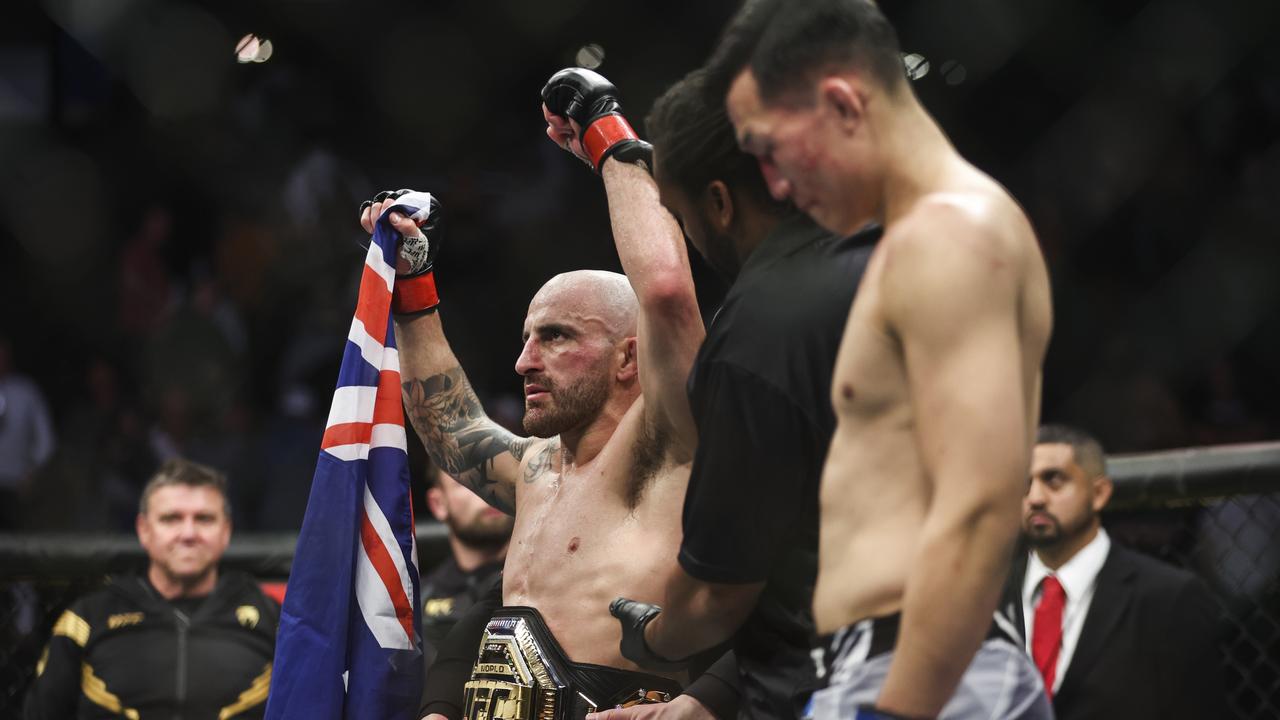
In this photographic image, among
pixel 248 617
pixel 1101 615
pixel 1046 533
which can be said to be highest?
pixel 248 617

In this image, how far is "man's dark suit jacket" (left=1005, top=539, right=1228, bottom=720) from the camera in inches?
117

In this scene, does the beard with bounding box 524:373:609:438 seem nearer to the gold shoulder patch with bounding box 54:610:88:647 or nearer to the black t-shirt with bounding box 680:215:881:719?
the black t-shirt with bounding box 680:215:881:719

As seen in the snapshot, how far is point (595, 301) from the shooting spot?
7.63 ft

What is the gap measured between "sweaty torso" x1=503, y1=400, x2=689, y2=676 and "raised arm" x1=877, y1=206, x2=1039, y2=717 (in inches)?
35.8

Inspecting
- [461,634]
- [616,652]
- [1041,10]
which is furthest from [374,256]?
[1041,10]

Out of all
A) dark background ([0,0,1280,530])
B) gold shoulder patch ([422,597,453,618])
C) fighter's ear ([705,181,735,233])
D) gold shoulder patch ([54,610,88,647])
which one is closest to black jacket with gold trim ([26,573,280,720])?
gold shoulder patch ([54,610,88,647])

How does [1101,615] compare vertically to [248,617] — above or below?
below

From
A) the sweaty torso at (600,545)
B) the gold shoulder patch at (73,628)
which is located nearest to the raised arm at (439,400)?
the sweaty torso at (600,545)

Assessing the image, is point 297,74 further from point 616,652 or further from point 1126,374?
point 616,652

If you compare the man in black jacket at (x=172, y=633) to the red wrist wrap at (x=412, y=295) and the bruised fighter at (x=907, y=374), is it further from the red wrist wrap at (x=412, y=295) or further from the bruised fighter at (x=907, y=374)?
the bruised fighter at (x=907, y=374)

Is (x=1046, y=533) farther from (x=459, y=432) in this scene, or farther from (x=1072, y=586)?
(x=459, y=432)

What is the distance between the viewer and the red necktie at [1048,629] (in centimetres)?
310

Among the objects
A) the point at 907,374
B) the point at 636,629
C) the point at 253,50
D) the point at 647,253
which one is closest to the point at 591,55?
the point at 253,50

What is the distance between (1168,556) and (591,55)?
2331 mm
